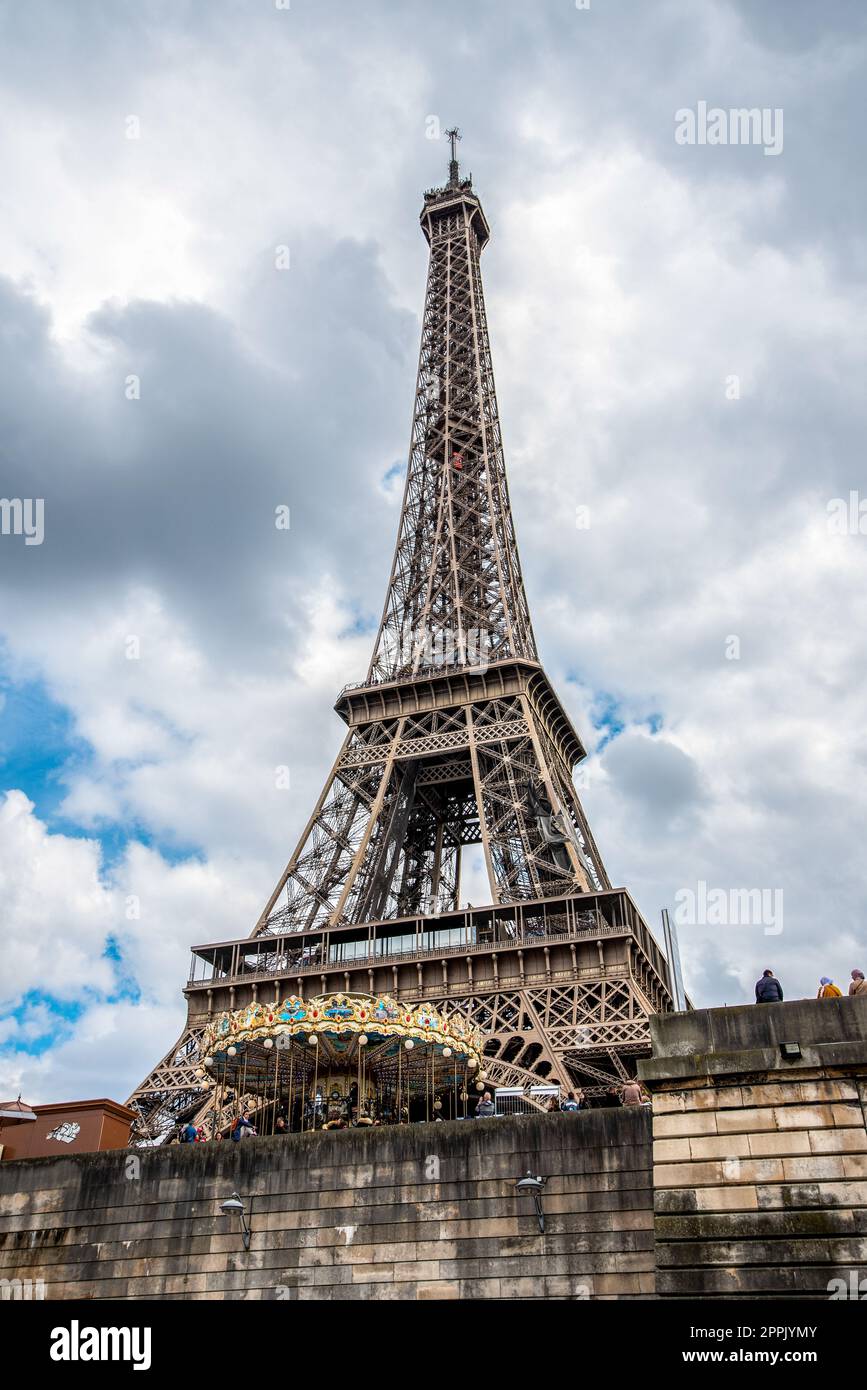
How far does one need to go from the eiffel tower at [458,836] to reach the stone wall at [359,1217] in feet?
59.4

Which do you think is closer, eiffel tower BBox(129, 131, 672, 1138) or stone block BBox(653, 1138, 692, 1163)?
Result: stone block BBox(653, 1138, 692, 1163)

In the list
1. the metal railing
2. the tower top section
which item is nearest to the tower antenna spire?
the tower top section

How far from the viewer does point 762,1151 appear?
16.0 metres

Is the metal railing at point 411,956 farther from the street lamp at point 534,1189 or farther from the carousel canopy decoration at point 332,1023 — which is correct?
the street lamp at point 534,1189

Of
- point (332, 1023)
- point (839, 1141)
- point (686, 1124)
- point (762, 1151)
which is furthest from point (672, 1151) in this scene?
point (332, 1023)

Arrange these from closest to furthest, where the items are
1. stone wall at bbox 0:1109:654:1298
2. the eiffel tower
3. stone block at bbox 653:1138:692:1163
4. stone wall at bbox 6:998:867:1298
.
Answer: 1. stone wall at bbox 6:998:867:1298
2. stone block at bbox 653:1138:692:1163
3. stone wall at bbox 0:1109:654:1298
4. the eiffel tower

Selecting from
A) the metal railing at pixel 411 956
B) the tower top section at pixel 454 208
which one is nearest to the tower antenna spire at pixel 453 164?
the tower top section at pixel 454 208

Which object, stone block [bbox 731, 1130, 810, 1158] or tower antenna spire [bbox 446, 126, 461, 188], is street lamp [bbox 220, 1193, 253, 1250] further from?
tower antenna spire [bbox 446, 126, 461, 188]

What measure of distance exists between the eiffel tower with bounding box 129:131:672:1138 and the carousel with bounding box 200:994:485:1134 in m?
8.83

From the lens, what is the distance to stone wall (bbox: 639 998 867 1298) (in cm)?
1531

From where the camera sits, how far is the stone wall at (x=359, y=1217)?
66.9ft

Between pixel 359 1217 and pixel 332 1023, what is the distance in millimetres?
6537
